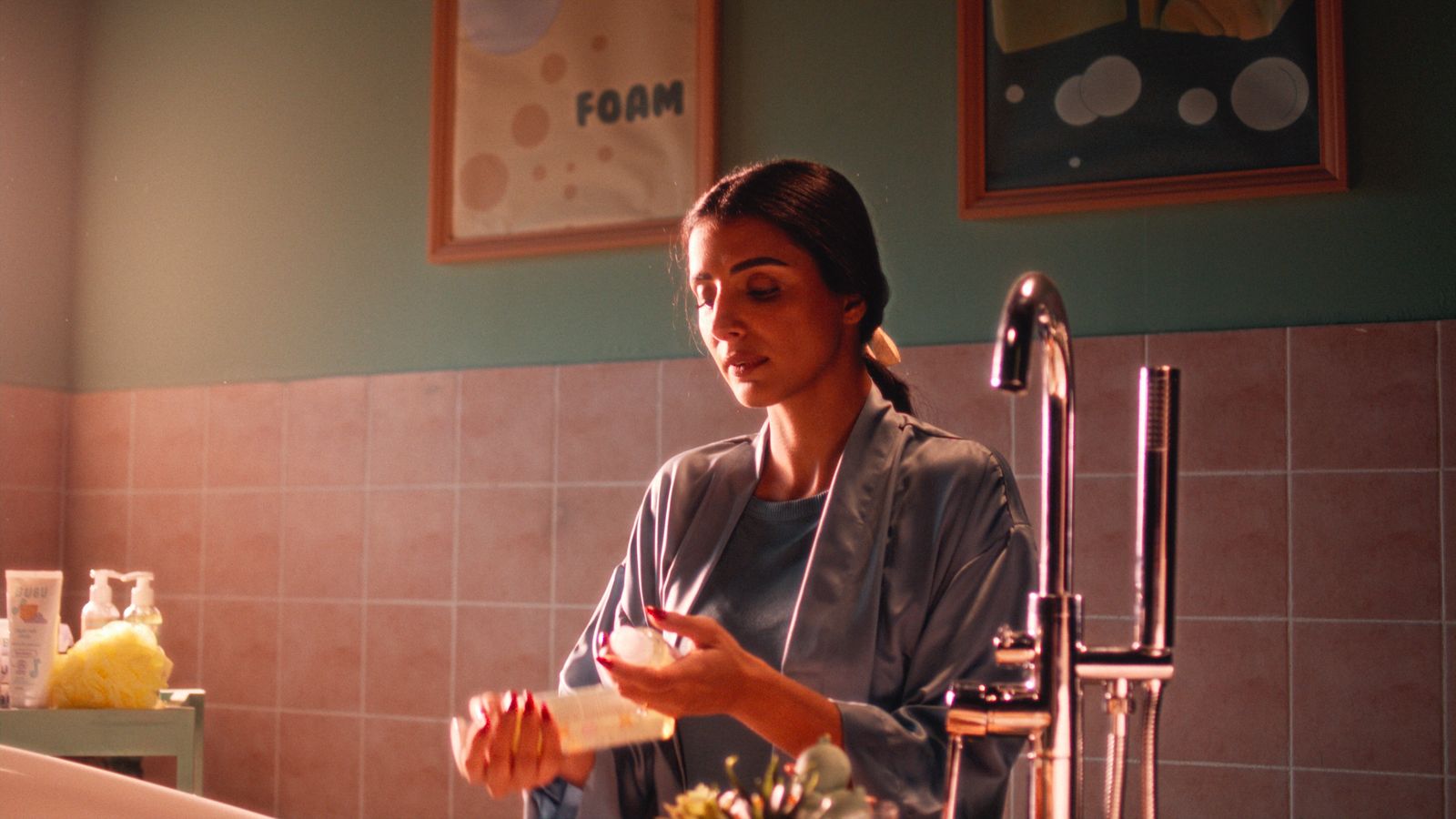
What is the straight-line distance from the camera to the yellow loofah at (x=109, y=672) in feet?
5.98

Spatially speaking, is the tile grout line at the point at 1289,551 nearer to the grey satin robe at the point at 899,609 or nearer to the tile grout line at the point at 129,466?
the grey satin robe at the point at 899,609

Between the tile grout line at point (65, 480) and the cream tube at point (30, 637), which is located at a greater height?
the tile grout line at point (65, 480)

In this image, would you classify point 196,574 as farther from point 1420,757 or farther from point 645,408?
point 1420,757

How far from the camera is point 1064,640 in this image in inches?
28.1

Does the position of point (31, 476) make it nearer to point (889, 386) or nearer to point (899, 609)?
point (889, 386)

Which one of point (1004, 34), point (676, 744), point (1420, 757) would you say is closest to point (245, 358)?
point (1004, 34)

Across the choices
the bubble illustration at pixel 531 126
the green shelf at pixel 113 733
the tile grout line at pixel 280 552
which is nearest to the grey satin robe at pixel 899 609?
the green shelf at pixel 113 733

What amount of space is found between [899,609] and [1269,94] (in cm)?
120

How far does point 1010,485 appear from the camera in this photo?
1228 millimetres

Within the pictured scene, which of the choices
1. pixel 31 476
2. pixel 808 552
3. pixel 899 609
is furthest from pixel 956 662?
pixel 31 476

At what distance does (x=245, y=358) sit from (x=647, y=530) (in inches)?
64.6

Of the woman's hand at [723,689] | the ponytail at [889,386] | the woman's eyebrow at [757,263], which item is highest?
the woman's eyebrow at [757,263]

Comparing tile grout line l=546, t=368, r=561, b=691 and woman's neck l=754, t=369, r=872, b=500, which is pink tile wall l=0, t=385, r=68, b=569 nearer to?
tile grout line l=546, t=368, r=561, b=691

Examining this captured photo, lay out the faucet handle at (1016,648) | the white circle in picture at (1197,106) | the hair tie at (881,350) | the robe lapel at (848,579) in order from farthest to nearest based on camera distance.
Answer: the white circle in picture at (1197,106) → the hair tie at (881,350) → the robe lapel at (848,579) → the faucet handle at (1016,648)
